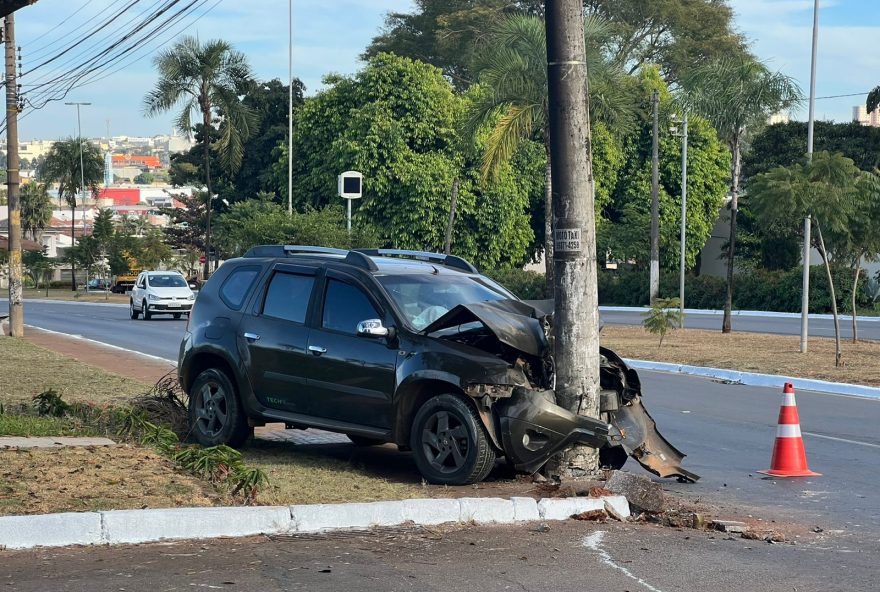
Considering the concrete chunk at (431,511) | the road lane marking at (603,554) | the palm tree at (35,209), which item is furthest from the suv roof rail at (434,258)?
the palm tree at (35,209)

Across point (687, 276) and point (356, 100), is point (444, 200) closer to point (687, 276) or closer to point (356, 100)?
point (356, 100)

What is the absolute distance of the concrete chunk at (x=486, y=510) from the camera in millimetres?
8172

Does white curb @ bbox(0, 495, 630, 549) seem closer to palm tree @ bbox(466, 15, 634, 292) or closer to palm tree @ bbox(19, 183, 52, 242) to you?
palm tree @ bbox(466, 15, 634, 292)

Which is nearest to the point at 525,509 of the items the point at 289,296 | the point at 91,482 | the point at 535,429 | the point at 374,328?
the point at 535,429

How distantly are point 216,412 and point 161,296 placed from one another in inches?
1155

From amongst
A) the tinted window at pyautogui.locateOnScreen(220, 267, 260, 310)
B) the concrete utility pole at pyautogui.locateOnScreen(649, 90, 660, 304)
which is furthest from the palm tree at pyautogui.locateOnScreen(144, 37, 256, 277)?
the tinted window at pyautogui.locateOnScreen(220, 267, 260, 310)

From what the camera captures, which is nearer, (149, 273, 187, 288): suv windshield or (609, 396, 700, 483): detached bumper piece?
(609, 396, 700, 483): detached bumper piece

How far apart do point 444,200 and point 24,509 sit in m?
47.3

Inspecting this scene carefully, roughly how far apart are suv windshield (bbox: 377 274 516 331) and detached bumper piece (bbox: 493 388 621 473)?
1.14m

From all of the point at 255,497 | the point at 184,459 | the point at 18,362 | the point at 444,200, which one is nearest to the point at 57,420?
the point at 184,459

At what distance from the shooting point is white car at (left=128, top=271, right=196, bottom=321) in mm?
39375

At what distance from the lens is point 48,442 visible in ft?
32.5

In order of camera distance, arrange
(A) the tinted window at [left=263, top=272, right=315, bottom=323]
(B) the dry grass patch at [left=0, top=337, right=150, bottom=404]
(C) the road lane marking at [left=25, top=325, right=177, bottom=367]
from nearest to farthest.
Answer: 1. (A) the tinted window at [left=263, top=272, right=315, bottom=323]
2. (B) the dry grass patch at [left=0, top=337, right=150, bottom=404]
3. (C) the road lane marking at [left=25, top=325, right=177, bottom=367]

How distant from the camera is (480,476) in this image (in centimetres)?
910
